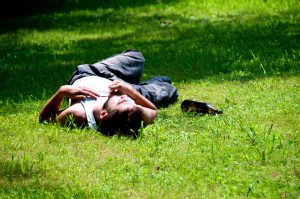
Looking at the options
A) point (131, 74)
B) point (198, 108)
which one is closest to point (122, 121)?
point (198, 108)

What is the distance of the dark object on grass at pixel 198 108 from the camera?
6.75 meters

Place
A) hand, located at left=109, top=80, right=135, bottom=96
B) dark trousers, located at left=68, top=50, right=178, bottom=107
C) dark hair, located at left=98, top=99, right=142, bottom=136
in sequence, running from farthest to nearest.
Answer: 1. dark trousers, located at left=68, top=50, right=178, bottom=107
2. hand, located at left=109, top=80, right=135, bottom=96
3. dark hair, located at left=98, top=99, right=142, bottom=136

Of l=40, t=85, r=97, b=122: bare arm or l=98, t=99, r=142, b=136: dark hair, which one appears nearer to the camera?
l=98, t=99, r=142, b=136: dark hair

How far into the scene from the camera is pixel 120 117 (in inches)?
238

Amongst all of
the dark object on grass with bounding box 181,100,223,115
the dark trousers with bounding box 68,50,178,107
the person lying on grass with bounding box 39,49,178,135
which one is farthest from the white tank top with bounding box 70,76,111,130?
the dark object on grass with bounding box 181,100,223,115

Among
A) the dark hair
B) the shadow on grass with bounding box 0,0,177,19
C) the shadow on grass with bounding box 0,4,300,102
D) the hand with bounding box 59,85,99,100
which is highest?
the hand with bounding box 59,85,99,100

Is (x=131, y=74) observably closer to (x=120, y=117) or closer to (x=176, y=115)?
(x=176, y=115)

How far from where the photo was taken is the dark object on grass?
6.75 m

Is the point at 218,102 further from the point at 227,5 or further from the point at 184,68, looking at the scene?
the point at 227,5

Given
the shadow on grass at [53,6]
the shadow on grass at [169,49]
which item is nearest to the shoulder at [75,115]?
the shadow on grass at [169,49]

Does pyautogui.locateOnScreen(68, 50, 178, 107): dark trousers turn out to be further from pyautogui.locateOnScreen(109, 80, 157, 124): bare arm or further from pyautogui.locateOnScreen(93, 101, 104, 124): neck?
pyautogui.locateOnScreen(93, 101, 104, 124): neck

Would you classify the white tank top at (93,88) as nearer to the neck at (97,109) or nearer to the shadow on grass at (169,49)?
the neck at (97,109)

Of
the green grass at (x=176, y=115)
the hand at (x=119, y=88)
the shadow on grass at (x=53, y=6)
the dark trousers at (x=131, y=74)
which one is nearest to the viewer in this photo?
the green grass at (x=176, y=115)

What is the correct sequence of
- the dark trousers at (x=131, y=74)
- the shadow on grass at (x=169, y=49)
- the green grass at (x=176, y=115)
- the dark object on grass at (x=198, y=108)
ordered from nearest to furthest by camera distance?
the green grass at (x=176, y=115), the dark object on grass at (x=198, y=108), the dark trousers at (x=131, y=74), the shadow on grass at (x=169, y=49)
